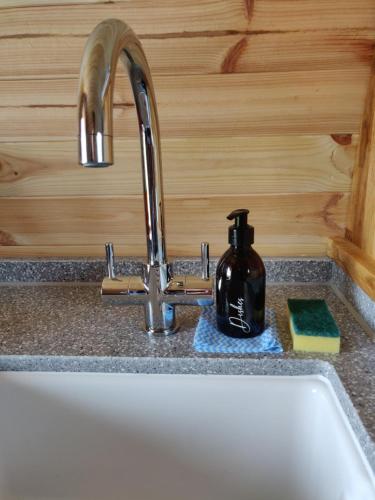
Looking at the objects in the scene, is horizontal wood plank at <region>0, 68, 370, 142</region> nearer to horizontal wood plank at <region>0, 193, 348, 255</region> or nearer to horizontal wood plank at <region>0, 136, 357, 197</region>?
horizontal wood plank at <region>0, 136, 357, 197</region>

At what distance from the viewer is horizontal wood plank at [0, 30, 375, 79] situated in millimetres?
643

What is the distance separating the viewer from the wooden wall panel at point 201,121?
647mm

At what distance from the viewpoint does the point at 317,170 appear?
2.31 ft

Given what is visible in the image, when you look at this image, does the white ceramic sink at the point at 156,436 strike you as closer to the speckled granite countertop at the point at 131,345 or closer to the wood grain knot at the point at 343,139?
the speckled granite countertop at the point at 131,345

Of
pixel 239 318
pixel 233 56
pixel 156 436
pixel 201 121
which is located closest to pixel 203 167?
pixel 201 121

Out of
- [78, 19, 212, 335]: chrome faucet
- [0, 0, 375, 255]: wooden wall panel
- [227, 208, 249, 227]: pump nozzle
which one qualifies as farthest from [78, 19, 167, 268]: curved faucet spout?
[0, 0, 375, 255]: wooden wall panel

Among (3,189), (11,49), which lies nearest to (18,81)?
(11,49)

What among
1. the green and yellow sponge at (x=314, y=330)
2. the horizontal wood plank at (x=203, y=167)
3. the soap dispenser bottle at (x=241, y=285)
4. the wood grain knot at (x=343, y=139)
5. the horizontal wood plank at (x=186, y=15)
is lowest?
the green and yellow sponge at (x=314, y=330)

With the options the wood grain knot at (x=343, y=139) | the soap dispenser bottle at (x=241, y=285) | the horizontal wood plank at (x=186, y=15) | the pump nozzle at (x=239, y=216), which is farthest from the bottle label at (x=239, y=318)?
the horizontal wood plank at (x=186, y=15)

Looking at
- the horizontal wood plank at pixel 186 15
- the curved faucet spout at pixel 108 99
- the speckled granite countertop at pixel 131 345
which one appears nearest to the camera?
the curved faucet spout at pixel 108 99

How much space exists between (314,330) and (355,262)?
0.56ft

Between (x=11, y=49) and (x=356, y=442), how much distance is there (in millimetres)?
808

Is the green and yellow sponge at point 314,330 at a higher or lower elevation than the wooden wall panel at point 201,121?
lower

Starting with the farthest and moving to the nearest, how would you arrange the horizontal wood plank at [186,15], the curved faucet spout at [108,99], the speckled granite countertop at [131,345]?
the horizontal wood plank at [186,15] < the speckled granite countertop at [131,345] < the curved faucet spout at [108,99]
